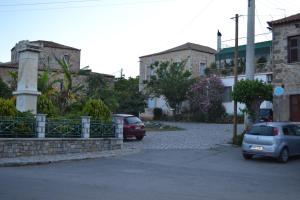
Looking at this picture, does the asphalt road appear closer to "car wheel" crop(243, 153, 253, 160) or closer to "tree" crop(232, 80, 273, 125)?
"car wheel" crop(243, 153, 253, 160)

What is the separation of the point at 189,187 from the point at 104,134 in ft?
33.1

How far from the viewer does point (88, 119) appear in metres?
19.3

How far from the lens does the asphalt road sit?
9.34m

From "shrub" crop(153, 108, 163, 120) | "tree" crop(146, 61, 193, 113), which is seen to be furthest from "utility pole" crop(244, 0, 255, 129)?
"shrub" crop(153, 108, 163, 120)

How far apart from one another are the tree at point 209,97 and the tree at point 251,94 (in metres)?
17.8

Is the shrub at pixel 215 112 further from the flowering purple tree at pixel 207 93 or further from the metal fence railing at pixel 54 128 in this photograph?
the metal fence railing at pixel 54 128

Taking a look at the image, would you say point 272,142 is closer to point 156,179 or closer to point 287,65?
point 156,179

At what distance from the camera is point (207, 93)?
1660 inches

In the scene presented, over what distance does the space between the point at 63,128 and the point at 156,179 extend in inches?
299

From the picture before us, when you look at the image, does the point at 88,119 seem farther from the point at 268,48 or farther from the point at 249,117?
the point at 268,48

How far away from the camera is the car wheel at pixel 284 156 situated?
17016mm

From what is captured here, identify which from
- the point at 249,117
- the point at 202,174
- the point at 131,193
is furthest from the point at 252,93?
the point at 131,193

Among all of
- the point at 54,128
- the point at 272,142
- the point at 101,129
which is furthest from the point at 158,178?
the point at 101,129

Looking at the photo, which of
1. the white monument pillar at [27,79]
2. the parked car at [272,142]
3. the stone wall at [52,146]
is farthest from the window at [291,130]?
the white monument pillar at [27,79]
